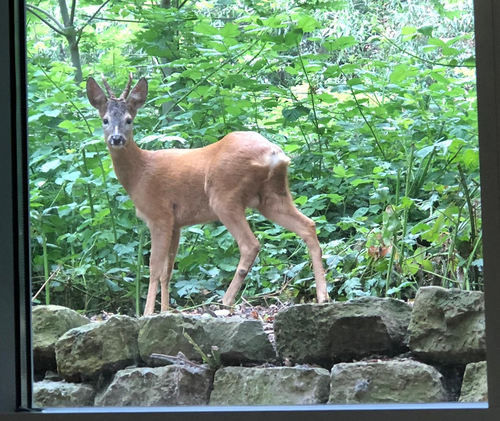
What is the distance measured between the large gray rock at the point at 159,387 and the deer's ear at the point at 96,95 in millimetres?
716

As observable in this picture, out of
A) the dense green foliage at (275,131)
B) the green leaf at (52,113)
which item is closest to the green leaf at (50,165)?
the dense green foliage at (275,131)

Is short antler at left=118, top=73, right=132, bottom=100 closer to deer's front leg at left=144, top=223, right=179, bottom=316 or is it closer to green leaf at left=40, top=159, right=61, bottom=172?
green leaf at left=40, top=159, right=61, bottom=172

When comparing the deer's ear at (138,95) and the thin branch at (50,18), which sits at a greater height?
the thin branch at (50,18)

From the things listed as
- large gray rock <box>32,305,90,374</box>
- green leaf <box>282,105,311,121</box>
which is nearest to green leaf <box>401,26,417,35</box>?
green leaf <box>282,105,311,121</box>

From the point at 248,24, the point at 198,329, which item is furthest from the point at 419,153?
the point at 198,329

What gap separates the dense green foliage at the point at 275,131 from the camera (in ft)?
5.74

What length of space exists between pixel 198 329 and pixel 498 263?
734mm

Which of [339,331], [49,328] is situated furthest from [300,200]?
[49,328]

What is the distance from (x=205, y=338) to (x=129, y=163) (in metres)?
0.56

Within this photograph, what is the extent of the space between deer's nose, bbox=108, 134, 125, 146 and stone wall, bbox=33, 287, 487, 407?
0.48 m

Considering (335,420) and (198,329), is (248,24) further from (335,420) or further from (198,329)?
(335,420)

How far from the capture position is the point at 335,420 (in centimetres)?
120

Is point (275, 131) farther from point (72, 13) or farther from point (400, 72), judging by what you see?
point (72, 13)

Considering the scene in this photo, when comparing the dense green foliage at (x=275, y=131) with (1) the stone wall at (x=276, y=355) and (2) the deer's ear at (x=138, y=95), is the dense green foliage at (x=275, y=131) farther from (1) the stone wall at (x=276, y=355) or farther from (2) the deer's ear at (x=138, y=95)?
(1) the stone wall at (x=276, y=355)
